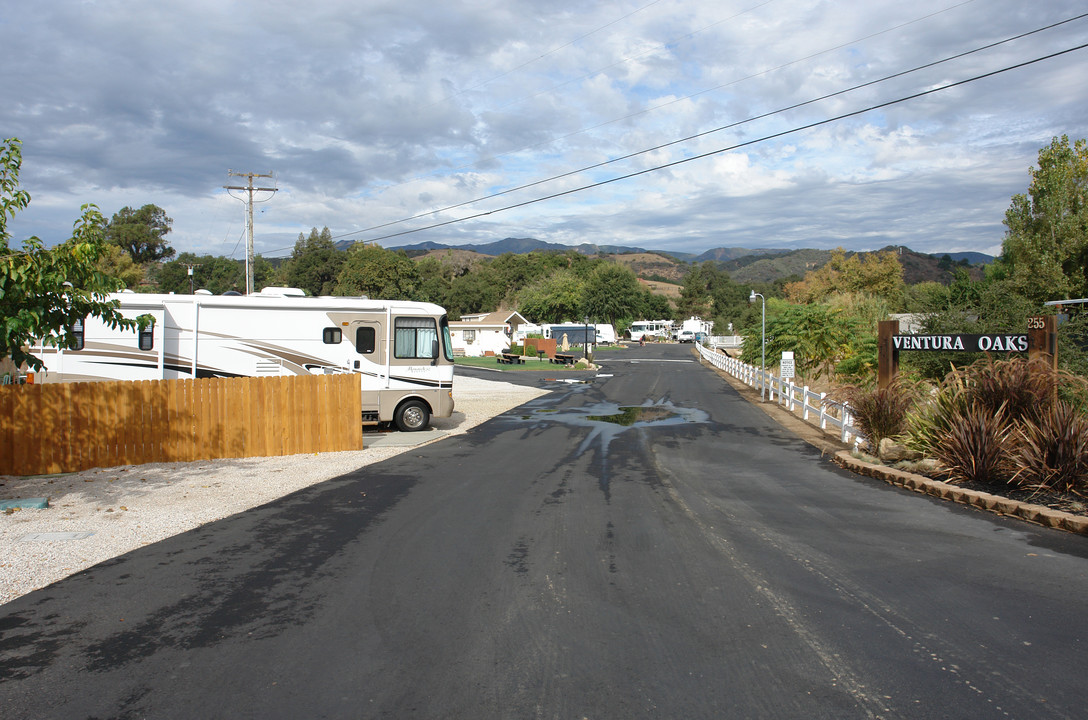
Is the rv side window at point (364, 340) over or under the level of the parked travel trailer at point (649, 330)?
under

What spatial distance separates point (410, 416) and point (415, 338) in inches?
71.9

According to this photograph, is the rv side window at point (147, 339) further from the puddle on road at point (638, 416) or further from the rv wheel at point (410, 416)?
the puddle on road at point (638, 416)

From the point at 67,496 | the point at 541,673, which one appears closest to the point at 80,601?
the point at 541,673

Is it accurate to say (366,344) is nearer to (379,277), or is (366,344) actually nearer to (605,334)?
(605,334)

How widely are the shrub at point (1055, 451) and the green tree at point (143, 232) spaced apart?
76.7m

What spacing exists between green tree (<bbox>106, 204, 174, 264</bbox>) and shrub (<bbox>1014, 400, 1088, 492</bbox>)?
7671 cm

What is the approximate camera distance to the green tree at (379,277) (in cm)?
9212

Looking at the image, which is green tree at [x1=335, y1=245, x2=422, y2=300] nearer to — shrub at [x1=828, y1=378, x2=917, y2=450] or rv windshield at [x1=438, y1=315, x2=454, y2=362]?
rv windshield at [x1=438, y1=315, x2=454, y2=362]

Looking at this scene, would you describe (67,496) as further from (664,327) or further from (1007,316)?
(664,327)

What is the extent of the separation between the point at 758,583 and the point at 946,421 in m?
5.76

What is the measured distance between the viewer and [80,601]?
5.66 meters

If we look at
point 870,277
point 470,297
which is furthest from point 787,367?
point 470,297

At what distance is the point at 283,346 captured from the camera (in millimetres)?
15992

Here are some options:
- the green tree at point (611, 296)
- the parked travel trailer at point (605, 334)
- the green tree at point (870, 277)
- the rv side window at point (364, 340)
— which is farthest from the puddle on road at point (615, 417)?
the green tree at point (611, 296)
